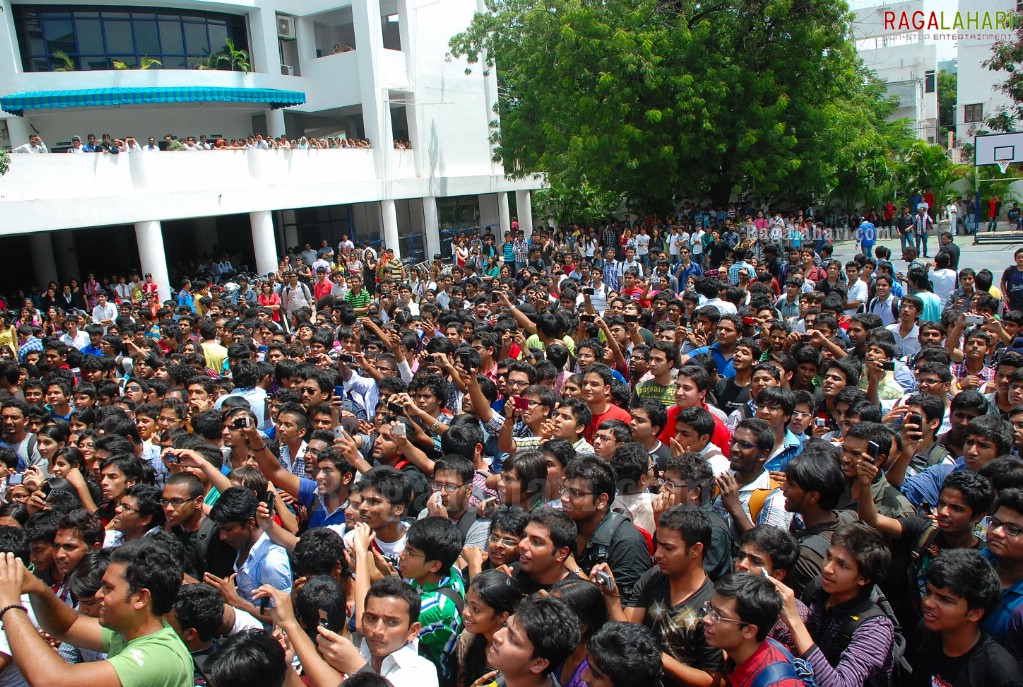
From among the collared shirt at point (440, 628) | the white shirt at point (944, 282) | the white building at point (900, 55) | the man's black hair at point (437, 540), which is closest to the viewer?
the collared shirt at point (440, 628)

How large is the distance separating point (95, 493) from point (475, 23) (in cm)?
2040

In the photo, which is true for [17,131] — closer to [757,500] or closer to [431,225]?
Result: [431,225]

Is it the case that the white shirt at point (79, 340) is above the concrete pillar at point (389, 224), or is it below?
below

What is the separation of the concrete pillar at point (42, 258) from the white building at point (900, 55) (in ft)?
116

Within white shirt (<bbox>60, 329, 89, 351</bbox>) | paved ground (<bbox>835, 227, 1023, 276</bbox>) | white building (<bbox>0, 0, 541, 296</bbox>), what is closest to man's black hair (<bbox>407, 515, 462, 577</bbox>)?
white shirt (<bbox>60, 329, 89, 351</bbox>)

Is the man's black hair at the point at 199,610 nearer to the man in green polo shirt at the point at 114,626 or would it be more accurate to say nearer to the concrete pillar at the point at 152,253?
the man in green polo shirt at the point at 114,626

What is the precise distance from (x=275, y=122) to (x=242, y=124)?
55.5 inches

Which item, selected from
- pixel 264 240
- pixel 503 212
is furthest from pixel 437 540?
pixel 503 212

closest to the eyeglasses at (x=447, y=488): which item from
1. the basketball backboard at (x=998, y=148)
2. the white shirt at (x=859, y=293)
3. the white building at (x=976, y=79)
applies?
the white shirt at (x=859, y=293)

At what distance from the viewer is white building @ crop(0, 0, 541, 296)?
18.0 meters

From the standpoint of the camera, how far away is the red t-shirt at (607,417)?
5.46 m

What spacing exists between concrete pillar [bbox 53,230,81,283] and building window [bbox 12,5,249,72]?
4137mm

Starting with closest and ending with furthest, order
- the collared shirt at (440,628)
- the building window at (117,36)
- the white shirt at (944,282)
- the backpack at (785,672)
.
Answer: the backpack at (785,672) → the collared shirt at (440,628) → the white shirt at (944,282) → the building window at (117,36)

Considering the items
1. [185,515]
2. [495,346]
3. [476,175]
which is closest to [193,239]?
[476,175]
